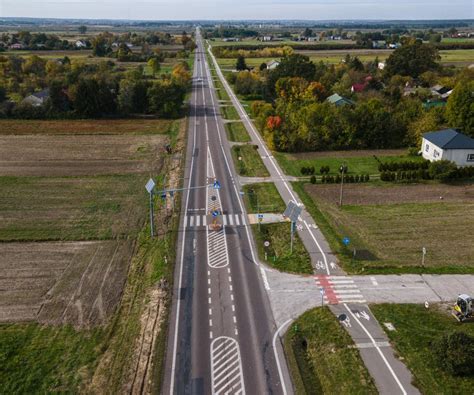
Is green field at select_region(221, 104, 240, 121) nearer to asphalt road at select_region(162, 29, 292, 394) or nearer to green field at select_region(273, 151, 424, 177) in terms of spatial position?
green field at select_region(273, 151, 424, 177)

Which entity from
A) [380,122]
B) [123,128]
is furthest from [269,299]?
→ [123,128]

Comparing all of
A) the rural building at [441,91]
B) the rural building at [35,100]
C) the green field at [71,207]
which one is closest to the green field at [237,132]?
the green field at [71,207]

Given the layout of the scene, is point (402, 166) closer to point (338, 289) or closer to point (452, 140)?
point (452, 140)

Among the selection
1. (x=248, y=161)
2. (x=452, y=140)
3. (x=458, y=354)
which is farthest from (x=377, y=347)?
(x=248, y=161)

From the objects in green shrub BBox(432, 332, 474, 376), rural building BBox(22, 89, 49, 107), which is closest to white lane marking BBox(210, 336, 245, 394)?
green shrub BBox(432, 332, 474, 376)

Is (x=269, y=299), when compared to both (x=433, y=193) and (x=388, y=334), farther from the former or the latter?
(x=433, y=193)
